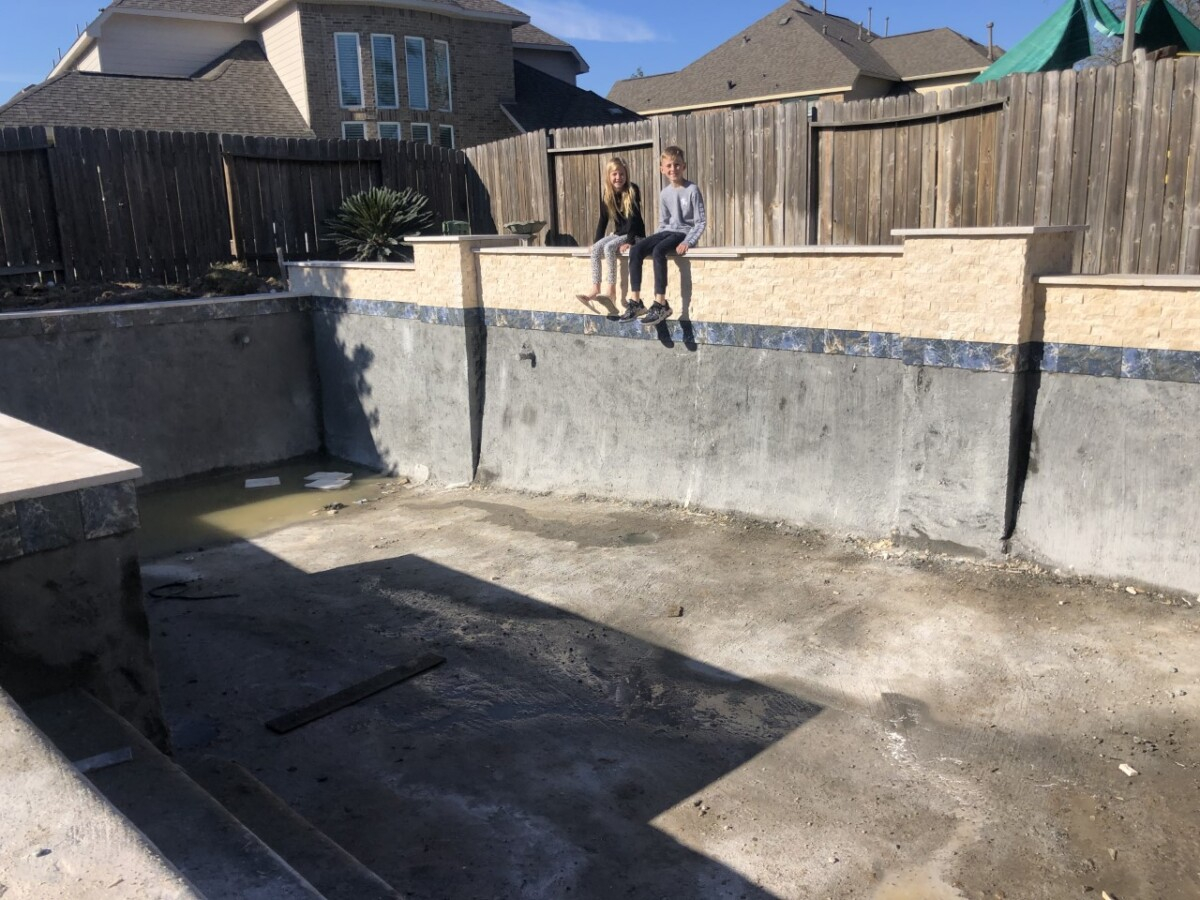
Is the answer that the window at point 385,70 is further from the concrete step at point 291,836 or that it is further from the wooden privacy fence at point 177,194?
the concrete step at point 291,836

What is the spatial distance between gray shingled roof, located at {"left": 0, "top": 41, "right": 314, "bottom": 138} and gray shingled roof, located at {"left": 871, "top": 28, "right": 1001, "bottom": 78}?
18.2 m

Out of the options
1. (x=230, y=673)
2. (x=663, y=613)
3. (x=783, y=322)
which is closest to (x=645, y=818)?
(x=663, y=613)

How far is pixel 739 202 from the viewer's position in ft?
34.0

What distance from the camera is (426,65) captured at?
2408cm

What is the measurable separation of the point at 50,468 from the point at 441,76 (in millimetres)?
22459

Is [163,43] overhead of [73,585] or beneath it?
overhead

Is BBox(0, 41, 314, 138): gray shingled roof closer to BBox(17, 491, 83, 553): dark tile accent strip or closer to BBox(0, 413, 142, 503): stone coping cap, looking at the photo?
BBox(0, 413, 142, 503): stone coping cap

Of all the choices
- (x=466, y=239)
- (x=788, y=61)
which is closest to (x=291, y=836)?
(x=466, y=239)

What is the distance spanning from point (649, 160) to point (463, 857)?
8818mm

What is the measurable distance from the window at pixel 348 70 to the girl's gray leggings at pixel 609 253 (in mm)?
17367

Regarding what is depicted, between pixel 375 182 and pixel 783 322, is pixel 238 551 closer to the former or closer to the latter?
pixel 783 322

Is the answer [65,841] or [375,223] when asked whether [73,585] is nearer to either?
[65,841]

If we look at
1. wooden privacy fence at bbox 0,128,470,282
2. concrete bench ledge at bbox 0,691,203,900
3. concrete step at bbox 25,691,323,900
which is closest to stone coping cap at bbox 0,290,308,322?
wooden privacy fence at bbox 0,128,470,282

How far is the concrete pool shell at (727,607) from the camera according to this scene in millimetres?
3918
